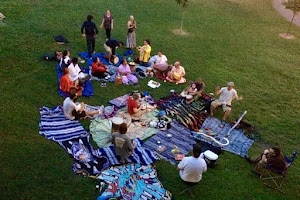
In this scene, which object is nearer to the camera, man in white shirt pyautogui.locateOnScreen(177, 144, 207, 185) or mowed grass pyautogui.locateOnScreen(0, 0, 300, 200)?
man in white shirt pyautogui.locateOnScreen(177, 144, 207, 185)

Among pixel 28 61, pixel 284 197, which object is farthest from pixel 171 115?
pixel 28 61

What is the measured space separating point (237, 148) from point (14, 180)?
735 centimetres

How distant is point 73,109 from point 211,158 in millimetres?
5107

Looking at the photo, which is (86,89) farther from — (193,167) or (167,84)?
(193,167)

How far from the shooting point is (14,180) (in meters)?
8.77

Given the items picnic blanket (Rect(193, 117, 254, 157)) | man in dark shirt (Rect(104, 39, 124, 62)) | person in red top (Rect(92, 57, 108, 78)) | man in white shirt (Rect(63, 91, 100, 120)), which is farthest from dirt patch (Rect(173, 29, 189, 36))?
man in white shirt (Rect(63, 91, 100, 120))

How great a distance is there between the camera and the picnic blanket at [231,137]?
36.7ft

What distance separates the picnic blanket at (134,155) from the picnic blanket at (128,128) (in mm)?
395

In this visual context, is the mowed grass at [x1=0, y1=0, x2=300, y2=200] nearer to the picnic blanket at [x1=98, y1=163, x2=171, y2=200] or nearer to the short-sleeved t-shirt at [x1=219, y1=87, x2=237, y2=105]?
the picnic blanket at [x1=98, y1=163, x2=171, y2=200]

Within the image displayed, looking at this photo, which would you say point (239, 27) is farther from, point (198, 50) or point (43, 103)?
point (43, 103)

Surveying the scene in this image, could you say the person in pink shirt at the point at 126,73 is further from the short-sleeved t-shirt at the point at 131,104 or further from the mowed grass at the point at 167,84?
the short-sleeved t-shirt at the point at 131,104

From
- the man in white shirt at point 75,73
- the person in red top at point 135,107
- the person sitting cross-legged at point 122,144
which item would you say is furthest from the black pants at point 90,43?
the person sitting cross-legged at point 122,144

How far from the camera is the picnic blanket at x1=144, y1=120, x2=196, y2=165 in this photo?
34.7ft

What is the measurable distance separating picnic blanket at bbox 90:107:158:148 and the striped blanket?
0.47 m
